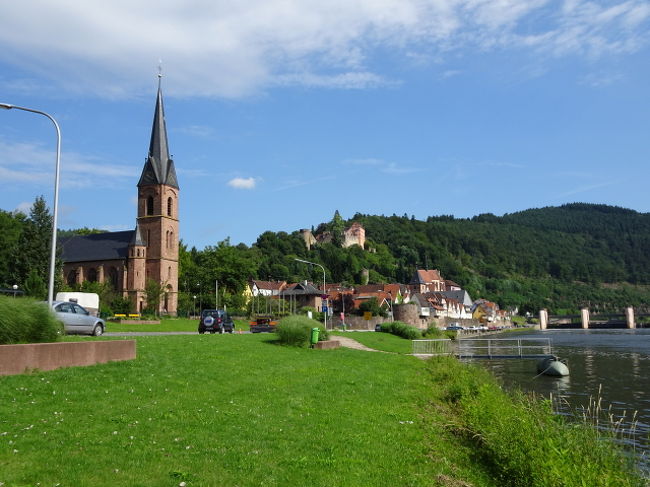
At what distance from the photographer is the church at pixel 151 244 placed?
3433 inches

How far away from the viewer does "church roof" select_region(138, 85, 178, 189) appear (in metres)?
88.5

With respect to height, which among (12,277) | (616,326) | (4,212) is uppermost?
(4,212)

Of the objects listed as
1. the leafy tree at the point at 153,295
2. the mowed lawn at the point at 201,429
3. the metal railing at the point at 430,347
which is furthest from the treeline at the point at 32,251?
the mowed lawn at the point at 201,429

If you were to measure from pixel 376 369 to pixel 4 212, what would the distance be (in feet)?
263

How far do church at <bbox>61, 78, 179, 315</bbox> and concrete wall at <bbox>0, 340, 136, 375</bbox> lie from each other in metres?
71.1

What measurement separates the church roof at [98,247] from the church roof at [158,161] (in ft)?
29.8

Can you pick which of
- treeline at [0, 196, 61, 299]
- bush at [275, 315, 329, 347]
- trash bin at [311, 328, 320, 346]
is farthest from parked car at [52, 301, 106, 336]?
treeline at [0, 196, 61, 299]

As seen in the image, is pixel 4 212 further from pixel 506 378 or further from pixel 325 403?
pixel 325 403

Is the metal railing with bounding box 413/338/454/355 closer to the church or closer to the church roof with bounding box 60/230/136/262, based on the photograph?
the church

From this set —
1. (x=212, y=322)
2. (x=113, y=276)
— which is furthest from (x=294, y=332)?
(x=113, y=276)

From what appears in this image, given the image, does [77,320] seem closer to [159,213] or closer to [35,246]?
[35,246]

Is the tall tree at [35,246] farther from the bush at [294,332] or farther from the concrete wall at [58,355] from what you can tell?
the concrete wall at [58,355]

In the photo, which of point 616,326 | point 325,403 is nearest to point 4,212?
point 325,403

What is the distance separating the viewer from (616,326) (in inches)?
6280
